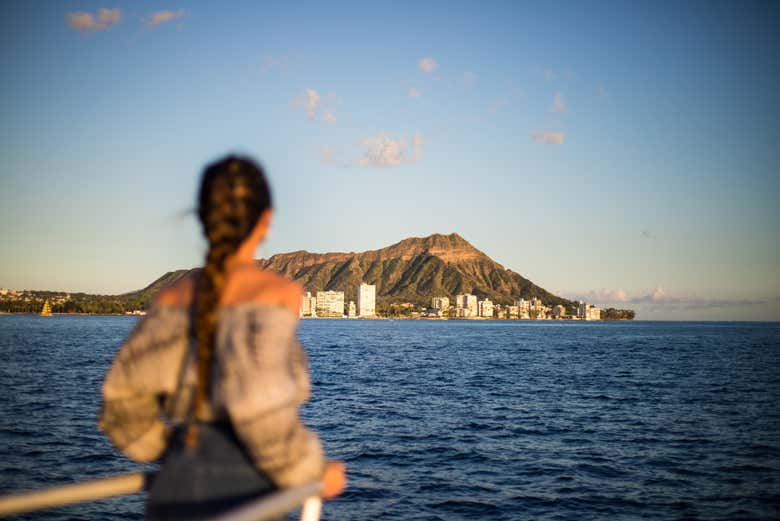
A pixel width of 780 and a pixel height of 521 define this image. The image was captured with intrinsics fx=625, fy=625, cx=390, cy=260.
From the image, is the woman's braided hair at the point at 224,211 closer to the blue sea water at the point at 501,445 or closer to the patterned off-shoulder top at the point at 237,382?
the patterned off-shoulder top at the point at 237,382

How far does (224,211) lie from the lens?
98.7 inches

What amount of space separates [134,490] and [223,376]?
0.64 meters

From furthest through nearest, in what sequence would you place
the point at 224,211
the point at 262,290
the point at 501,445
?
the point at 501,445, the point at 224,211, the point at 262,290

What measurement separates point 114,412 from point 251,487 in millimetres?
704

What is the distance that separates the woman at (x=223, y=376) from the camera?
2287 mm

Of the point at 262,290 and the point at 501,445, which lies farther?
the point at 501,445

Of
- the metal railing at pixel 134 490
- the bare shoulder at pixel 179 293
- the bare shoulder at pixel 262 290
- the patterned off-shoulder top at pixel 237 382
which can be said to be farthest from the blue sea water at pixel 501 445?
the bare shoulder at pixel 262 290

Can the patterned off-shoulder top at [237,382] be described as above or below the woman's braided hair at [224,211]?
below

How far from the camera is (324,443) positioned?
936 inches

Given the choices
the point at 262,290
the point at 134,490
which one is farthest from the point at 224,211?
the point at 134,490

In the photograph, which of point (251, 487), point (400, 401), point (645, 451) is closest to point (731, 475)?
point (645, 451)

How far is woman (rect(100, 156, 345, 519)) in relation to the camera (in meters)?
2.29

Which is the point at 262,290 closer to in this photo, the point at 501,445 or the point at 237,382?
the point at 237,382

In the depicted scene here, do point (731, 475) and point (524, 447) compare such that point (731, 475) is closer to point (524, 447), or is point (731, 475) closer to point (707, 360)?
point (524, 447)
